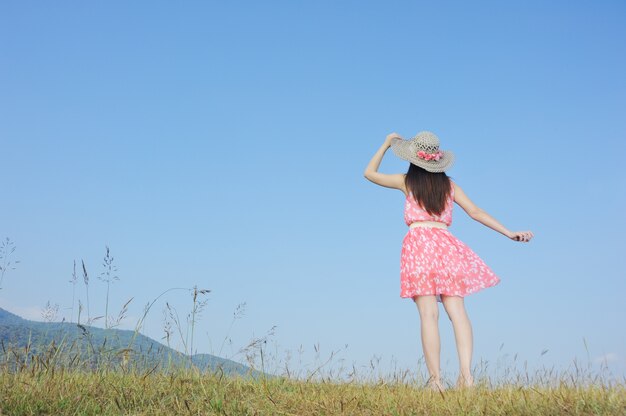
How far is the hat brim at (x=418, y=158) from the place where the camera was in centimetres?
745

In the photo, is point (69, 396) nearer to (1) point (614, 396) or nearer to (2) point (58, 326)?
(2) point (58, 326)

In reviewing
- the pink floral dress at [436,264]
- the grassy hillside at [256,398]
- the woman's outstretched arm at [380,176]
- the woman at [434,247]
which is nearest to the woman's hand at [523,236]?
the woman at [434,247]

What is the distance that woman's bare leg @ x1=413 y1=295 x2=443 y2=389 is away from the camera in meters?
6.99

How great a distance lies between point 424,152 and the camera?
752 centimetres

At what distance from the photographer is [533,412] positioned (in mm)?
4805

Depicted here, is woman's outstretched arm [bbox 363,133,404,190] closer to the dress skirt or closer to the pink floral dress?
the pink floral dress

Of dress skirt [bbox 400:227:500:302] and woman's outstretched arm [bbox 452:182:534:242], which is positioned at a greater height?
woman's outstretched arm [bbox 452:182:534:242]

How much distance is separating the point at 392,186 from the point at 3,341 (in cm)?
431

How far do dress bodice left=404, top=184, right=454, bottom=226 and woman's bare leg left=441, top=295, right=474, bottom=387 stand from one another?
2.82 ft

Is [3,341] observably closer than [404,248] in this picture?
Yes

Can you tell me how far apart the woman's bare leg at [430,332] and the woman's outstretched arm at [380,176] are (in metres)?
1.28

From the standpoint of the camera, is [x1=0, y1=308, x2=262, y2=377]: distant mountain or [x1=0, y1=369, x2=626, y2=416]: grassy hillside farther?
[x1=0, y1=308, x2=262, y2=377]: distant mountain

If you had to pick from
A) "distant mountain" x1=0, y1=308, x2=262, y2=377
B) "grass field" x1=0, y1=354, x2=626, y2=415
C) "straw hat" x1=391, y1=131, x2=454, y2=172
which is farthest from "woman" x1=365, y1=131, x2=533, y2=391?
"distant mountain" x1=0, y1=308, x2=262, y2=377

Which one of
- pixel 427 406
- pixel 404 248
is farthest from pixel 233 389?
pixel 404 248
